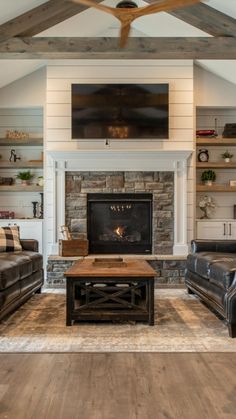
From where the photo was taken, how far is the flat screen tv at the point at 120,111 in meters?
6.27

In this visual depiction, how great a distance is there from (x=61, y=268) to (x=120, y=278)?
249 centimetres

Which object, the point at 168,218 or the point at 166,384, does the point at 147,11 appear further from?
the point at 168,218

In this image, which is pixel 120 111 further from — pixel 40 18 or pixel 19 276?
pixel 19 276

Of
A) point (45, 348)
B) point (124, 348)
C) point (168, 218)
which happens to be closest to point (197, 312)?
point (124, 348)

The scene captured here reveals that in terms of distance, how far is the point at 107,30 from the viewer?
6.53 m

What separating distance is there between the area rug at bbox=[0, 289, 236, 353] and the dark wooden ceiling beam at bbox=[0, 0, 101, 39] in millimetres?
3478

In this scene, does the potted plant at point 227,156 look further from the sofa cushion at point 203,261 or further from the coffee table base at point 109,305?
the coffee table base at point 109,305

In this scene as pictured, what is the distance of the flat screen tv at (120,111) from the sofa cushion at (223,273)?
2.84 metres

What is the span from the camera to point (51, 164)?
6.40m

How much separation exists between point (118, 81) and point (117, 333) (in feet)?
13.8

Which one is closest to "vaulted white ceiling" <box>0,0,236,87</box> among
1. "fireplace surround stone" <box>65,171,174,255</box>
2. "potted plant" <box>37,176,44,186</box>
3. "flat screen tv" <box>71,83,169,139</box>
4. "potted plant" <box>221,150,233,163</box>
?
"flat screen tv" <box>71,83,169,139</box>

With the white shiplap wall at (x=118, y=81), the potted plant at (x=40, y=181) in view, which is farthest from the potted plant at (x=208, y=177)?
the potted plant at (x=40, y=181)

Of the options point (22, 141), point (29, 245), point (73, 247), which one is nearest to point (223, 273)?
point (29, 245)

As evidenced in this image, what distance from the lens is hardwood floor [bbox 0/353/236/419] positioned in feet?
6.74
